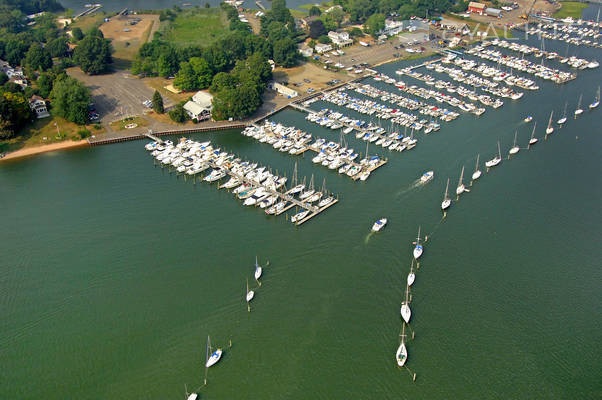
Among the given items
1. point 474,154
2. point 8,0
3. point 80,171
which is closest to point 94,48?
point 80,171

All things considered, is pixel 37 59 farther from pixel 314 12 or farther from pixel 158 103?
pixel 314 12

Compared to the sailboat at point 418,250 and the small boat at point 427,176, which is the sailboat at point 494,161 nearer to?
the small boat at point 427,176

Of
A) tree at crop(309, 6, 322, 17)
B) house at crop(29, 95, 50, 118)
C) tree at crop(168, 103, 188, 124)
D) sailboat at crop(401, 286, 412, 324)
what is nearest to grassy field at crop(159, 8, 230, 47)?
tree at crop(309, 6, 322, 17)

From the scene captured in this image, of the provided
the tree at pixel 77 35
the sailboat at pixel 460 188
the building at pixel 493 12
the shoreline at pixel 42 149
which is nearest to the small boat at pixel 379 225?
the sailboat at pixel 460 188

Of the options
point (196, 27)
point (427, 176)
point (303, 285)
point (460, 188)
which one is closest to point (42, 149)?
point (303, 285)

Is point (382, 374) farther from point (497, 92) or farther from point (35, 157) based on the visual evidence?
point (497, 92)
